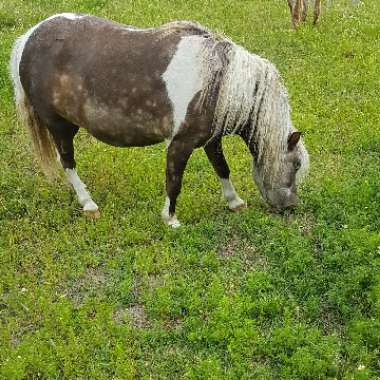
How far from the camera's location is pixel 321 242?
20.4 feet

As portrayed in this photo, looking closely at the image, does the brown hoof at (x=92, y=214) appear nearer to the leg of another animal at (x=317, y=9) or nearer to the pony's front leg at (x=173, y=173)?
the pony's front leg at (x=173, y=173)

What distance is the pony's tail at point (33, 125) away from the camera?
6.61 metres

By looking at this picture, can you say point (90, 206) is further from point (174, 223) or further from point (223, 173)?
point (223, 173)

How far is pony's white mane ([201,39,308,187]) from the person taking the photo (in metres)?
5.73

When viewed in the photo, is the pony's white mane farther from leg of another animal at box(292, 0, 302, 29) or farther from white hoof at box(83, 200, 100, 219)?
leg of another animal at box(292, 0, 302, 29)

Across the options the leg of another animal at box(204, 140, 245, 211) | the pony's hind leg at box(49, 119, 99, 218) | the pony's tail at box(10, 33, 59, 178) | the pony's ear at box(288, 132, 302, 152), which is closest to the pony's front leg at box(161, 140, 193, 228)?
the leg of another animal at box(204, 140, 245, 211)

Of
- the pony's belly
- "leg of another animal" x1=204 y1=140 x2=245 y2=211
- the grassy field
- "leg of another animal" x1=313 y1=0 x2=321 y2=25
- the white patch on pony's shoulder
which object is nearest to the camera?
the grassy field

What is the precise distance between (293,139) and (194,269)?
1.66m

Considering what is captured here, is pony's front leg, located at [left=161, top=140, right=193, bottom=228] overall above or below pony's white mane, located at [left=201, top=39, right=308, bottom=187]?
below

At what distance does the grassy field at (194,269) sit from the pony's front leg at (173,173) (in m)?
0.15

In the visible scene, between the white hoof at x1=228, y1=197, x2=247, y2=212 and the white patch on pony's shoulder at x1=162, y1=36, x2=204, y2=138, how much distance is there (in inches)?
58.3

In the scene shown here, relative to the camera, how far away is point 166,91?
19.1 feet

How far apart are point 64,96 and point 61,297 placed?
2156 millimetres

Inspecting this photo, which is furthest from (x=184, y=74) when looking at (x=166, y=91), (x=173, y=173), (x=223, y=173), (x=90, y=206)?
(x=90, y=206)
